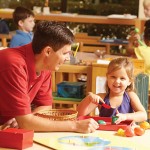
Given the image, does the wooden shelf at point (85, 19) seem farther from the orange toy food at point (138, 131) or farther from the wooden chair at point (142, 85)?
the orange toy food at point (138, 131)

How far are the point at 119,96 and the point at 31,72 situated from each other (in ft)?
2.72

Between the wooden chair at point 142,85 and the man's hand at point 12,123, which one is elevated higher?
the man's hand at point 12,123

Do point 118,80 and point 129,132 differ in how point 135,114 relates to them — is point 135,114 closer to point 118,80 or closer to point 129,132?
point 118,80

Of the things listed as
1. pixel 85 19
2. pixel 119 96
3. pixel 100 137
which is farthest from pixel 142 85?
pixel 85 19

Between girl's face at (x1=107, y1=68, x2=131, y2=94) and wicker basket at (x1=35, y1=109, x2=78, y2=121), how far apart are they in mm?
542

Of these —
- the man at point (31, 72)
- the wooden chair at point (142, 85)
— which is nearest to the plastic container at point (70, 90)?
the wooden chair at point (142, 85)

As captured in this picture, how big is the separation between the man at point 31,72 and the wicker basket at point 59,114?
0.20 ft

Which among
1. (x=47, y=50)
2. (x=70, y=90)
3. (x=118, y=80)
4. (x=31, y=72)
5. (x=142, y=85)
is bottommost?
(x=70, y=90)

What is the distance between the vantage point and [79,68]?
16.2 ft

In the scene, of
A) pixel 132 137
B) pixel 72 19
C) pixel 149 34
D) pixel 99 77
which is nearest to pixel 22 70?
pixel 132 137

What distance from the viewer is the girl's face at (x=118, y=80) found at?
3.46 meters

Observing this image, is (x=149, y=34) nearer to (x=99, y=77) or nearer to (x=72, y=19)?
(x=99, y=77)

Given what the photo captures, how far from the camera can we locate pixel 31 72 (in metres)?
2.96

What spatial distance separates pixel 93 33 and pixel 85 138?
6.42 metres
